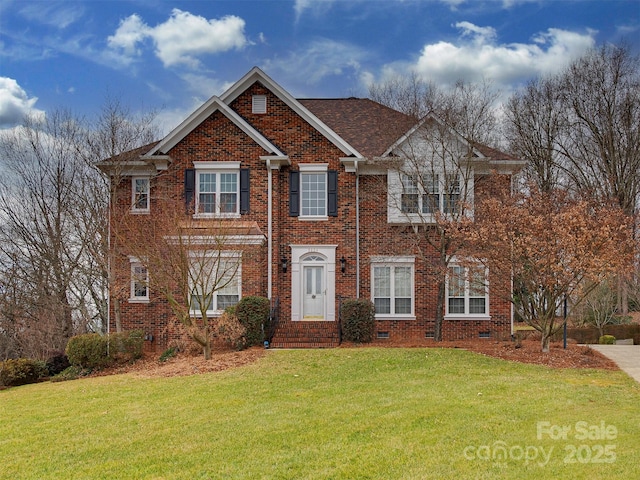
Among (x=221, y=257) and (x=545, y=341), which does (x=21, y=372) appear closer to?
(x=221, y=257)

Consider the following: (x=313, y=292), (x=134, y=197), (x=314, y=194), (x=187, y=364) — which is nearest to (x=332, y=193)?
(x=314, y=194)

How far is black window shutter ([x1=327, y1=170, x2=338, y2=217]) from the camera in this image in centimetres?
1981

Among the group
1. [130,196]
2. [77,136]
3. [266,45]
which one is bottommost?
[130,196]

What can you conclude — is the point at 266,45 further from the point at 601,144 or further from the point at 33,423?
the point at 601,144

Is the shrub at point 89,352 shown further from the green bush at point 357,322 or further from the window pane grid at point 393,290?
the window pane grid at point 393,290

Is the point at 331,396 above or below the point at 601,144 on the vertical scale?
below

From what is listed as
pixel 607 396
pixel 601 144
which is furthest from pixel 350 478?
pixel 601 144

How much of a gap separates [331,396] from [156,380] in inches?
190

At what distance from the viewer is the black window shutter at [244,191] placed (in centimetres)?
1945

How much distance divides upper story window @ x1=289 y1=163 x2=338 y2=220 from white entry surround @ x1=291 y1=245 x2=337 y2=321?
115 cm

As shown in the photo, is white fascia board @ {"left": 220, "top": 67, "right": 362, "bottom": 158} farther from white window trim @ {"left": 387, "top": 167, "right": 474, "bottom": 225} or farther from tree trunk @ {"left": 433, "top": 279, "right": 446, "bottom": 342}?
tree trunk @ {"left": 433, "top": 279, "right": 446, "bottom": 342}

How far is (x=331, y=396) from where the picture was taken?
10.5 metres

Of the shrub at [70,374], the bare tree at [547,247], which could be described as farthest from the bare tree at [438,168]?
the shrub at [70,374]

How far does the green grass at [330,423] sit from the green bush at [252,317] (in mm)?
3601
